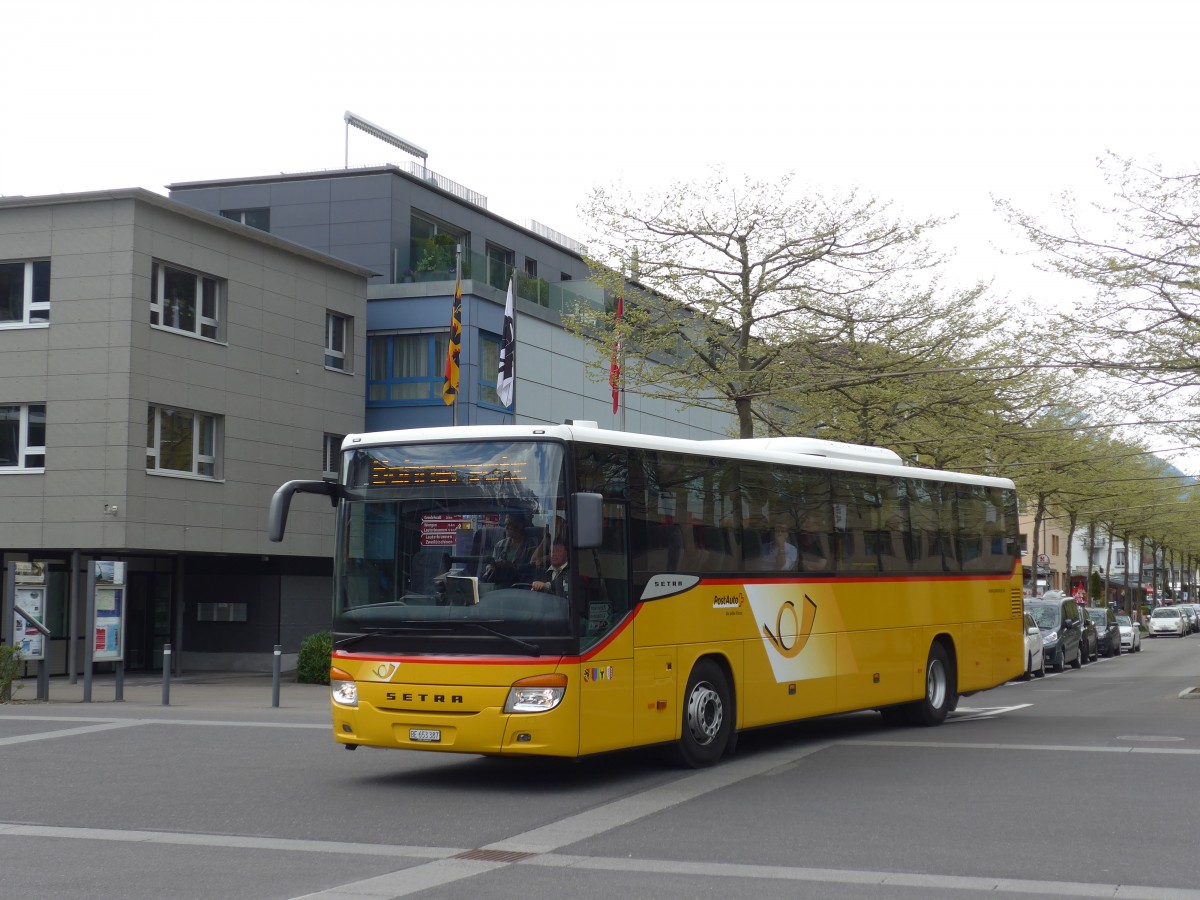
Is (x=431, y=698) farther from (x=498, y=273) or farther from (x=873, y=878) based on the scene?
(x=498, y=273)

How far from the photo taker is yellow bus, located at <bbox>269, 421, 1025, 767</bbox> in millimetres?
11172

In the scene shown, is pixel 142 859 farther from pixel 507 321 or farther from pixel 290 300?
pixel 290 300

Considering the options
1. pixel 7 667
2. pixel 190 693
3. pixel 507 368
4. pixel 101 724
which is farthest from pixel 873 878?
pixel 507 368

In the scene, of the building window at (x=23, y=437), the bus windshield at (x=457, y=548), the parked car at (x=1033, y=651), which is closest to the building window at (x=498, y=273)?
the building window at (x=23, y=437)

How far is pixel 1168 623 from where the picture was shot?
7412 centimetres

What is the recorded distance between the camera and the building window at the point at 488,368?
123ft

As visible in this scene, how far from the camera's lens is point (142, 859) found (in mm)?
8609

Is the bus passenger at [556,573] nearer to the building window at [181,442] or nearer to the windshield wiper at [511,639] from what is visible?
the windshield wiper at [511,639]

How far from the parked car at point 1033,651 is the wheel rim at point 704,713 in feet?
67.0

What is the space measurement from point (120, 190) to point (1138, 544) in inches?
3024

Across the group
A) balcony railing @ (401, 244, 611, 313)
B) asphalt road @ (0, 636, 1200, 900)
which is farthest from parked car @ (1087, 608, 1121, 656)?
asphalt road @ (0, 636, 1200, 900)

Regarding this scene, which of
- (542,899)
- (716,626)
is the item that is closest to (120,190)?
(716,626)

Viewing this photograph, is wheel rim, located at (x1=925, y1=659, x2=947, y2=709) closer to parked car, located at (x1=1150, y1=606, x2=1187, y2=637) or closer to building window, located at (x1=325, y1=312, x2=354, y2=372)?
building window, located at (x1=325, y1=312, x2=354, y2=372)

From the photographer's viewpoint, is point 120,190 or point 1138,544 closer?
point 120,190
